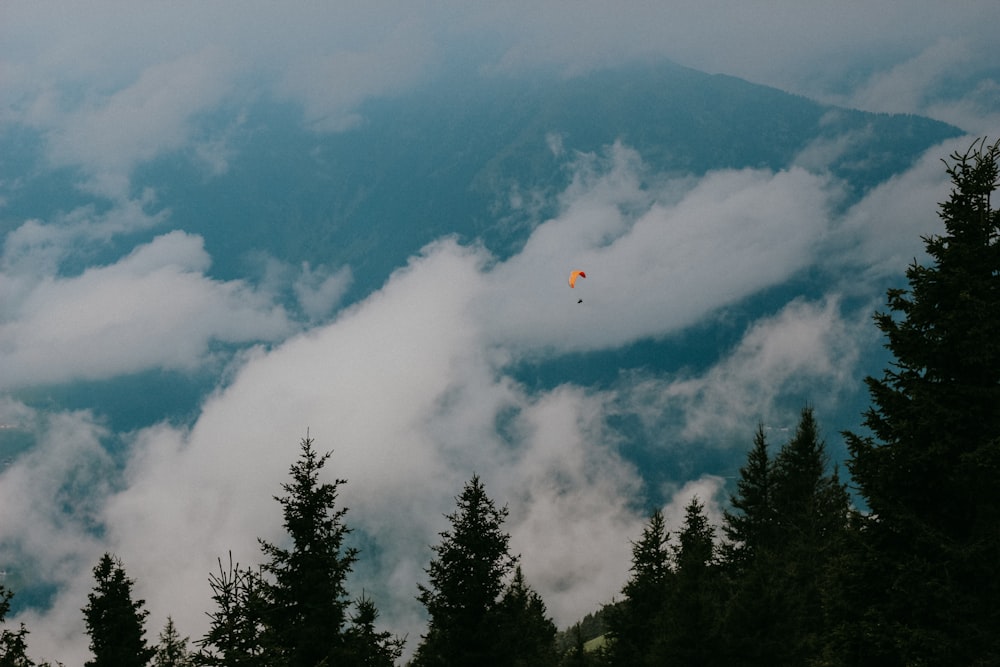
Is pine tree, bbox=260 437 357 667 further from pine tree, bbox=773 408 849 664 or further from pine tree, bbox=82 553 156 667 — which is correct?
pine tree, bbox=773 408 849 664

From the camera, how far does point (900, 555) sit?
13172 millimetres

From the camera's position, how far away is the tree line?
1244 cm

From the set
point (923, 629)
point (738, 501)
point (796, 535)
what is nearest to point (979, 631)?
point (923, 629)

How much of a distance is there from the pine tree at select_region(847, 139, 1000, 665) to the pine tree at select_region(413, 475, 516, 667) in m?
11.8

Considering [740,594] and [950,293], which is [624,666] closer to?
[740,594]

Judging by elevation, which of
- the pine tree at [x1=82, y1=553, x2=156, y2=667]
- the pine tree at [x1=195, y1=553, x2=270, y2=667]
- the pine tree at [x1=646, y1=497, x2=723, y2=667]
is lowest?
the pine tree at [x1=646, y1=497, x2=723, y2=667]

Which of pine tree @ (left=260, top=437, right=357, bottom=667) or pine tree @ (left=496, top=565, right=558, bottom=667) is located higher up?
pine tree @ (left=260, top=437, right=357, bottom=667)

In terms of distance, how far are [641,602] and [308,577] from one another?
65.3ft

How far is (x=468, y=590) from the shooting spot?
22172 mm

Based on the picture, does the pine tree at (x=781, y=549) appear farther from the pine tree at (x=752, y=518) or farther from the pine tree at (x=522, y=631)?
the pine tree at (x=522, y=631)

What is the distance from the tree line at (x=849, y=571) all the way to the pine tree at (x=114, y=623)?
7 cm

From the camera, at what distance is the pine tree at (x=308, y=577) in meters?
20.0

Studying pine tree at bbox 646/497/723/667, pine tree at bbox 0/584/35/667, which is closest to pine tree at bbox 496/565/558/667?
pine tree at bbox 646/497/723/667

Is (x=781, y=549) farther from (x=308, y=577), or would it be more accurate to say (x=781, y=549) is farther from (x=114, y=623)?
(x=114, y=623)
